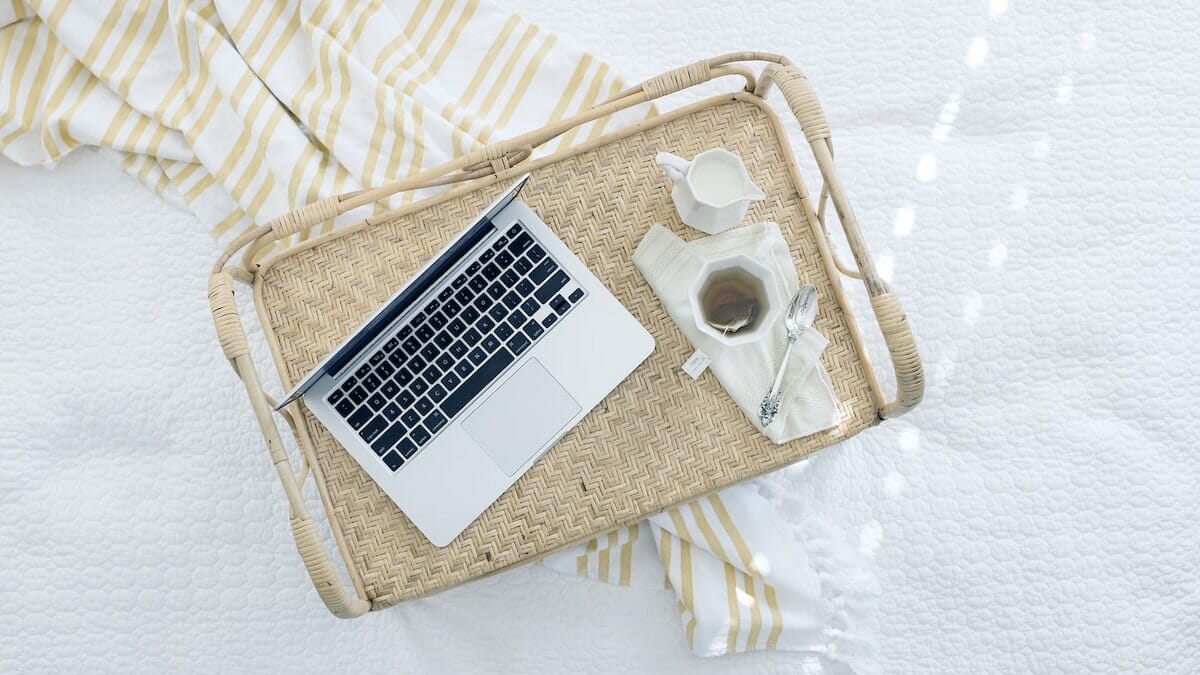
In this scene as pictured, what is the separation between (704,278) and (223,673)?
28.5 inches

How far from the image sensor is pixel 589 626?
1.03 meters

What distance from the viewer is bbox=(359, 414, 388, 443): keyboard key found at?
0.83 m

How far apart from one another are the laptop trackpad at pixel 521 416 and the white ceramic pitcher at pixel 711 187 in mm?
208

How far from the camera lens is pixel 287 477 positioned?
2.57 feet

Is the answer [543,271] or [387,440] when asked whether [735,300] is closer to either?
[543,271]

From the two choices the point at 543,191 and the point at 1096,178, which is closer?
the point at 543,191

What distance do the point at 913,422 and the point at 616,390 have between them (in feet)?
1.40

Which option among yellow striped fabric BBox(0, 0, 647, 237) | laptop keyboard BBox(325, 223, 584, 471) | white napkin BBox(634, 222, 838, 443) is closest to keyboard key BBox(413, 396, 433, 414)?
laptop keyboard BBox(325, 223, 584, 471)

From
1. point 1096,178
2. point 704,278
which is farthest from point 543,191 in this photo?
point 1096,178

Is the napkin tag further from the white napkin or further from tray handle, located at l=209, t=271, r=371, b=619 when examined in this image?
tray handle, located at l=209, t=271, r=371, b=619

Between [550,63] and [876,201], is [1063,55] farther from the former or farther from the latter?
[550,63]

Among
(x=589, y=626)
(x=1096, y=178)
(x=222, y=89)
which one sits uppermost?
(x=1096, y=178)

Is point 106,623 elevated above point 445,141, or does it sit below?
below

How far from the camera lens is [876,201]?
3.61ft
